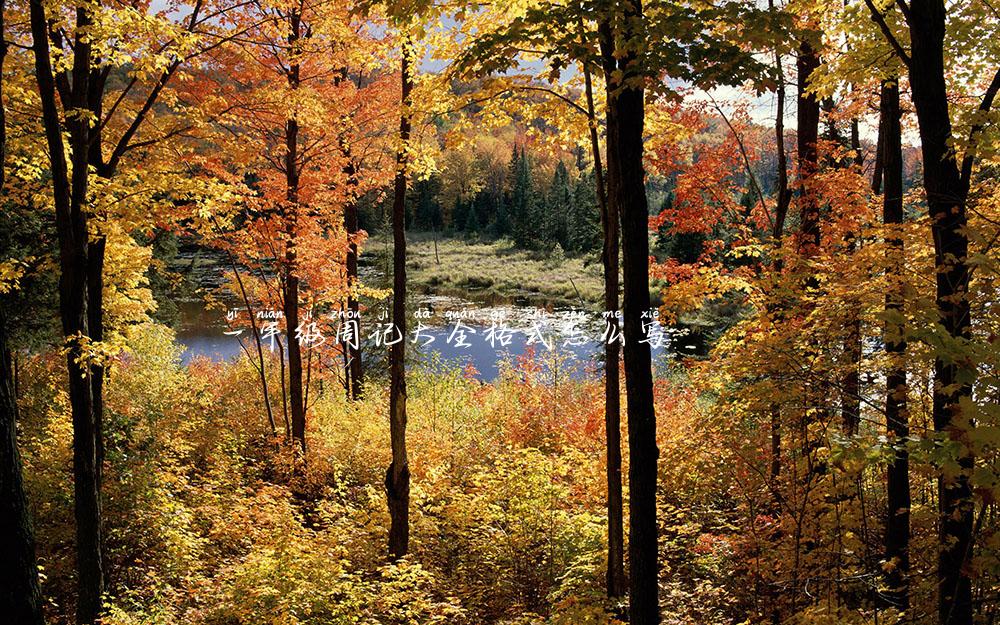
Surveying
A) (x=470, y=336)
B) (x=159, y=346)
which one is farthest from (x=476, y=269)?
(x=159, y=346)

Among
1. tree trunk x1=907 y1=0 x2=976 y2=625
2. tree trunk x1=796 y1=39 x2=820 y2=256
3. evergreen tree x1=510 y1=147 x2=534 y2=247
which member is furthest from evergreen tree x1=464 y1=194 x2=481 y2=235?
tree trunk x1=907 y1=0 x2=976 y2=625

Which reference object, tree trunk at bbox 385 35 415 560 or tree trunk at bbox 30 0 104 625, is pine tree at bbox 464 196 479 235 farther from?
tree trunk at bbox 30 0 104 625

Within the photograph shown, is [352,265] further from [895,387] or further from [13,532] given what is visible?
[895,387]

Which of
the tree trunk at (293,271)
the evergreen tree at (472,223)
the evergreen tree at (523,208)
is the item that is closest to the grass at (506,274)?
the evergreen tree at (523,208)

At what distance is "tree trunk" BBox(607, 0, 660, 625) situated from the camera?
12.9 feet

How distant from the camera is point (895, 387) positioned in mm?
4230

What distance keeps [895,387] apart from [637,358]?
1.94m

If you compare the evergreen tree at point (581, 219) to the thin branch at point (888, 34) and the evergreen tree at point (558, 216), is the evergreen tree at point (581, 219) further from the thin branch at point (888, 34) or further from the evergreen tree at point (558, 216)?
the thin branch at point (888, 34)

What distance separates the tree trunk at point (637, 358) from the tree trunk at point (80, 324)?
5256 mm

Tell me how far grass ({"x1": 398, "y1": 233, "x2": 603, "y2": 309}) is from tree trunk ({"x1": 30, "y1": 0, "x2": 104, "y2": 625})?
34.6 meters

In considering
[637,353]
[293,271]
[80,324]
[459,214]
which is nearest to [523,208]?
[459,214]

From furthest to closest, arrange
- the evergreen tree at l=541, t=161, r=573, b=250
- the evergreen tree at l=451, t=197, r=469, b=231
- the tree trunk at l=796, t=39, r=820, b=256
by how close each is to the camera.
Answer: the evergreen tree at l=451, t=197, r=469, b=231
the evergreen tree at l=541, t=161, r=573, b=250
the tree trunk at l=796, t=39, r=820, b=256

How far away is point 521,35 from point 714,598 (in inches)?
243

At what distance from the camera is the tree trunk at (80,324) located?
19.5ft
